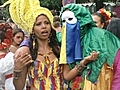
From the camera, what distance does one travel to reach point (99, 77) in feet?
13.1

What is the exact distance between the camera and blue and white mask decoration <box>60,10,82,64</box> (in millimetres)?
3961

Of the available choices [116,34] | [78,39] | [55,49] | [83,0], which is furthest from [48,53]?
[83,0]

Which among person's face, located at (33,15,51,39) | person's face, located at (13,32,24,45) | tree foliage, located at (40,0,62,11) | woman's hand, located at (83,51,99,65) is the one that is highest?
person's face, located at (33,15,51,39)

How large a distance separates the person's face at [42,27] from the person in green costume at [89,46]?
9.0 inches

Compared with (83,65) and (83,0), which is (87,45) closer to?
(83,65)

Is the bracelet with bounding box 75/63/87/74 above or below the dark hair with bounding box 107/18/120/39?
below

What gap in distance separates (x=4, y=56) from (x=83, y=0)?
22021 millimetres

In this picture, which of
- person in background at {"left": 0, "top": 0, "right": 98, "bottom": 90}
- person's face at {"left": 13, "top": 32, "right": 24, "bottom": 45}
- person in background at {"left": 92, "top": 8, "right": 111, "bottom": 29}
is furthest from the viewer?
person's face at {"left": 13, "top": 32, "right": 24, "bottom": 45}

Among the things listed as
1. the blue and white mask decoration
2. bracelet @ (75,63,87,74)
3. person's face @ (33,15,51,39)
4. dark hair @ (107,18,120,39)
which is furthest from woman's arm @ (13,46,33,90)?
dark hair @ (107,18,120,39)

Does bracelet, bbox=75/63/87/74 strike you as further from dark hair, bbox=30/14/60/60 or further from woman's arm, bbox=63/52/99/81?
dark hair, bbox=30/14/60/60

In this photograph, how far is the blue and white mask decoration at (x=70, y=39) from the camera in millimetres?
3961

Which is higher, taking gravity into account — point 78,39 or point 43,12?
point 43,12

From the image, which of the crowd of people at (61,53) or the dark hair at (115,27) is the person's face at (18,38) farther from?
the dark hair at (115,27)

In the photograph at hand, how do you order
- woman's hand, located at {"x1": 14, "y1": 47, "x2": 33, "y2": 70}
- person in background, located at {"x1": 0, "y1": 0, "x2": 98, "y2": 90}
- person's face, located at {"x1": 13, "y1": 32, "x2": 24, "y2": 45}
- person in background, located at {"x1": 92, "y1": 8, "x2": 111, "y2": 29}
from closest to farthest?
woman's hand, located at {"x1": 14, "y1": 47, "x2": 33, "y2": 70}, person in background, located at {"x1": 0, "y1": 0, "x2": 98, "y2": 90}, person in background, located at {"x1": 92, "y1": 8, "x2": 111, "y2": 29}, person's face, located at {"x1": 13, "y1": 32, "x2": 24, "y2": 45}
